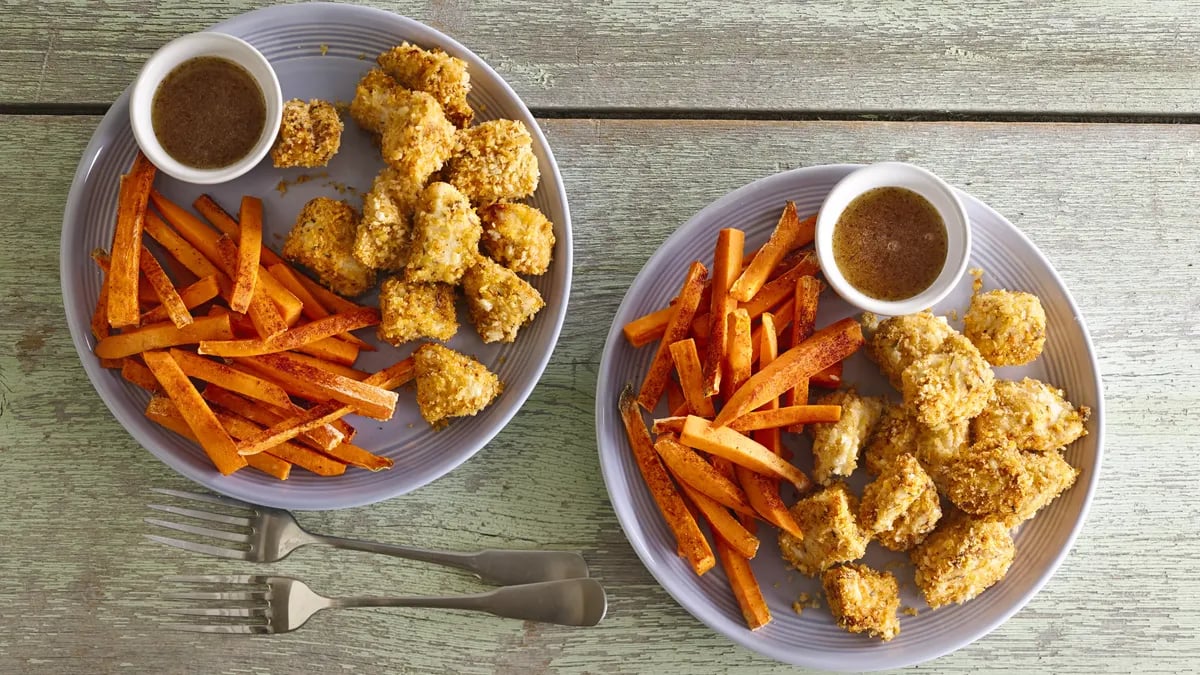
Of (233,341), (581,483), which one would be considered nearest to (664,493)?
(581,483)

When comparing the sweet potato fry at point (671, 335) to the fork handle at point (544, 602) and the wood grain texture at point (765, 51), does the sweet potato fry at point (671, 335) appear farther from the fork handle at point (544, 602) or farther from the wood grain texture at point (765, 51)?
the wood grain texture at point (765, 51)

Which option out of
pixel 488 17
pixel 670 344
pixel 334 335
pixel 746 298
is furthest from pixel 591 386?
pixel 488 17

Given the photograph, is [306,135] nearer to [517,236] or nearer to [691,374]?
[517,236]

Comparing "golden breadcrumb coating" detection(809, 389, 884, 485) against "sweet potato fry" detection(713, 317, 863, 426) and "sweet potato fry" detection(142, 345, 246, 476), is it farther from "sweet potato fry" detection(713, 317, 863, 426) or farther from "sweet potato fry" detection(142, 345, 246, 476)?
"sweet potato fry" detection(142, 345, 246, 476)

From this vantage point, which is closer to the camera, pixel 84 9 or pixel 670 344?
pixel 670 344

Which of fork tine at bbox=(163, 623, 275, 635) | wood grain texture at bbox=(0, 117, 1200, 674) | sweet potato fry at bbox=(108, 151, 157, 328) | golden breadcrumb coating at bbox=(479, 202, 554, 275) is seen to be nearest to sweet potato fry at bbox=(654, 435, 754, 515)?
wood grain texture at bbox=(0, 117, 1200, 674)

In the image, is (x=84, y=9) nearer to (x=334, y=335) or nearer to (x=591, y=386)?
→ (x=334, y=335)
